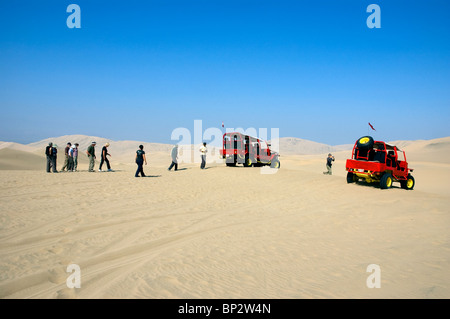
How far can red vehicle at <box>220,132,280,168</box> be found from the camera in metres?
22.7

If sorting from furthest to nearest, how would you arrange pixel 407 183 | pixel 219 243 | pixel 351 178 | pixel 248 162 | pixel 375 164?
pixel 248 162, pixel 407 183, pixel 351 178, pixel 375 164, pixel 219 243

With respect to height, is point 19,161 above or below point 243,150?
below

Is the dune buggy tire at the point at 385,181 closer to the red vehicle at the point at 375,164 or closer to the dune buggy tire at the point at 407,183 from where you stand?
the red vehicle at the point at 375,164

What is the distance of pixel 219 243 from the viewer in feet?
19.1

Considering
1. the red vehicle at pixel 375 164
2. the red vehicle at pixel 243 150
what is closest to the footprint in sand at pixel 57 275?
the red vehicle at pixel 375 164

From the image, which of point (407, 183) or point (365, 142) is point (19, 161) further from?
point (407, 183)

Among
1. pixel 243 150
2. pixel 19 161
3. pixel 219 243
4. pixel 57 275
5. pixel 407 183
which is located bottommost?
pixel 219 243

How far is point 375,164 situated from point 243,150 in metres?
11.5

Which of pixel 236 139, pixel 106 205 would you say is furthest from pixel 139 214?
pixel 236 139

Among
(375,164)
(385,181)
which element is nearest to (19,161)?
(375,164)

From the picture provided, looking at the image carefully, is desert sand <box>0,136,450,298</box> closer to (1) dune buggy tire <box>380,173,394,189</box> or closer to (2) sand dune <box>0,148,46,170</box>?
(1) dune buggy tire <box>380,173,394,189</box>

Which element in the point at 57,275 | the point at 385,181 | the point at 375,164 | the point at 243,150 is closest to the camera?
the point at 57,275
